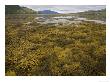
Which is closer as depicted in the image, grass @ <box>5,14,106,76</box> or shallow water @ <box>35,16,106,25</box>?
grass @ <box>5,14,106,76</box>

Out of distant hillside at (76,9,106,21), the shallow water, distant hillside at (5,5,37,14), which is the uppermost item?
distant hillside at (5,5,37,14)

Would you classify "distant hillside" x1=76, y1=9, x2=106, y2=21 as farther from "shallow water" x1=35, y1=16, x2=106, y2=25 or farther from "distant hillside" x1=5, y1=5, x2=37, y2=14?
"distant hillside" x1=5, y1=5, x2=37, y2=14

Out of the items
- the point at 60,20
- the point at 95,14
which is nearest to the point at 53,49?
the point at 60,20

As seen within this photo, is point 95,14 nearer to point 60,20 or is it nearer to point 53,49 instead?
point 60,20

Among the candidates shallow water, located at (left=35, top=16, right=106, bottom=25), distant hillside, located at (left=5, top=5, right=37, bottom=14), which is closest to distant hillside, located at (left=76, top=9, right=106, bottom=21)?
shallow water, located at (left=35, top=16, right=106, bottom=25)

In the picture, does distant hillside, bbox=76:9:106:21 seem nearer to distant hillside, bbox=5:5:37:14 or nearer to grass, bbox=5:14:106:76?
grass, bbox=5:14:106:76

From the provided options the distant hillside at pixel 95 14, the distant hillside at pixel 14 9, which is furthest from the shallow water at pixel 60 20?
the distant hillside at pixel 14 9

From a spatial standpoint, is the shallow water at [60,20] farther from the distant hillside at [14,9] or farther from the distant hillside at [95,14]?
the distant hillside at [14,9]

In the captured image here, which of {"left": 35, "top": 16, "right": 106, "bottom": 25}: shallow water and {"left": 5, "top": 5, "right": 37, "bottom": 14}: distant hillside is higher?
{"left": 5, "top": 5, "right": 37, "bottom": 14}: distant hillside
